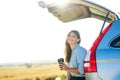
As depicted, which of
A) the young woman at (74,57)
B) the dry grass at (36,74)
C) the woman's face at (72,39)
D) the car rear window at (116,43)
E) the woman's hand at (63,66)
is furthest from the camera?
the dry grass at (36,74)

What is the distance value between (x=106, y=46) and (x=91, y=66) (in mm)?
335

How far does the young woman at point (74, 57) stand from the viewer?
7746mm

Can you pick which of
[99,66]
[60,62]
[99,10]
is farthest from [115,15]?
[60,62]

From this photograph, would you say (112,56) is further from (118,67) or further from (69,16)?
(69,16)

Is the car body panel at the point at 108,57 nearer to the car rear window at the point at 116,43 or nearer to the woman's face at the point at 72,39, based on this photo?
the car rear window at the point at 116,43

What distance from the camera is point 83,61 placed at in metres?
7.42

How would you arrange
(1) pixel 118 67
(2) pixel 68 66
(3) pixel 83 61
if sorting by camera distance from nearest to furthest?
(1) pixel 118 67
(3) pixel 83 61
(2) pixel 68 66

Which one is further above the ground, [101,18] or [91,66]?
[101,18]

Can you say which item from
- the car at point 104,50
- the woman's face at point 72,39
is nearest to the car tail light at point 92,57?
the car at point 104,50

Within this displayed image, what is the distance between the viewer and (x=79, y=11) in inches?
313

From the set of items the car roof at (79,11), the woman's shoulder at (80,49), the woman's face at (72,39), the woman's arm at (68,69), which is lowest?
the woman's arm at (68,69)

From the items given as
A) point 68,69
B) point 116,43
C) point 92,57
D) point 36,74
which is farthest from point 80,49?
point 36,74

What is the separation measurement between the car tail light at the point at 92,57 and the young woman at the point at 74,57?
0.38m

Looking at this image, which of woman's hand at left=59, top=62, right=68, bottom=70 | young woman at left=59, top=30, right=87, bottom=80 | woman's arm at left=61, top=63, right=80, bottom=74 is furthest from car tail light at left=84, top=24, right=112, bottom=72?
woman's hand at left=59, top=62, right=68, bottom=70
